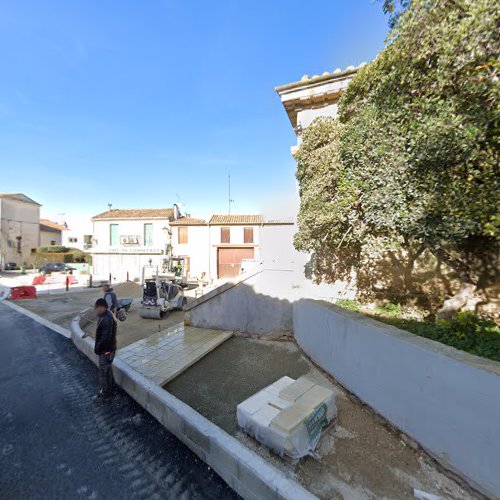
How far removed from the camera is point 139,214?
23359mm

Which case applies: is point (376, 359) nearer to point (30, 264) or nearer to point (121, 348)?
point (121, 348)

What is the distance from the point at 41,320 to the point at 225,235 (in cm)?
1311

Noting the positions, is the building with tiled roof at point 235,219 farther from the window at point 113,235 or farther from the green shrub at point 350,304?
the green shrub at point 350,304

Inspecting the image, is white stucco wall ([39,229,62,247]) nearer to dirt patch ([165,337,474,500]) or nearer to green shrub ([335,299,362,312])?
dirt patch ([165,337,474,500])

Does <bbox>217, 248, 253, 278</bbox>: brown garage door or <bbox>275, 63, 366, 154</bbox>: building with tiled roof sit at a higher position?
<bbox>275, 63, 366, 154</bbox>: building with tiled roof

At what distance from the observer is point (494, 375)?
1947 mm

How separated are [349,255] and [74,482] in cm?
563

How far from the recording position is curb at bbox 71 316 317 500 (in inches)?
84.7

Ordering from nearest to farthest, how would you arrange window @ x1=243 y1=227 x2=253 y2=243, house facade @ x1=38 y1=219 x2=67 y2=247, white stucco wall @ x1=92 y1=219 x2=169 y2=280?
window @ x1=243 y1=227 x2=253 y2=243
white stucco wall @ x1=92 y1=219 x2=169 y2=280
house facade @ x1=38 y1=219 x2=67 y2=247

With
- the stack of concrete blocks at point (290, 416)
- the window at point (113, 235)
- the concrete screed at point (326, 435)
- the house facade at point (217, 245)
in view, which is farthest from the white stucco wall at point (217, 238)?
Result: the stack of concrete blocks at point (290, 416)

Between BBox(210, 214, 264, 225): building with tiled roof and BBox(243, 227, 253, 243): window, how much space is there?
564mm

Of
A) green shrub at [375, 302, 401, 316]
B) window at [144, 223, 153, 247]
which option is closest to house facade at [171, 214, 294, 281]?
window at [144, 223, 153, 247]

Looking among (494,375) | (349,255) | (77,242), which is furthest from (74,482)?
(77,242)

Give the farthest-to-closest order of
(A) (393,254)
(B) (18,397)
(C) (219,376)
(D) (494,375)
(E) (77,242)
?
(E) (77,242), (A) (393,254), (C) (219,376), (B) (18,397), (D) (494,375)
